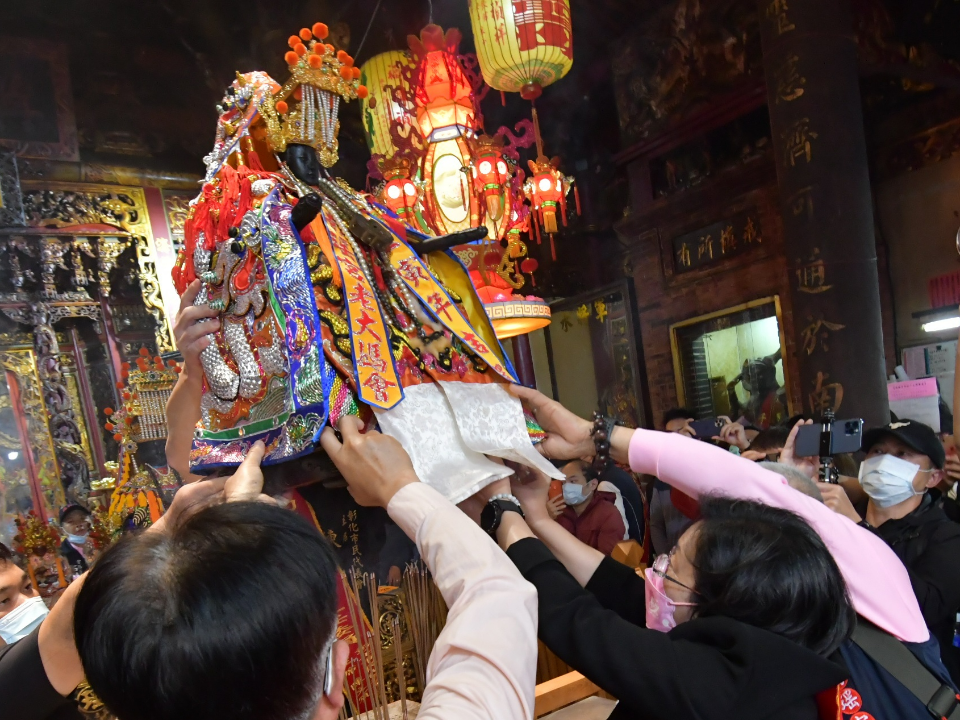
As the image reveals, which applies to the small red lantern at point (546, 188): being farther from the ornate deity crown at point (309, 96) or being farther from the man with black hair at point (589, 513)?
the ornate deity crown at point (309, 96)

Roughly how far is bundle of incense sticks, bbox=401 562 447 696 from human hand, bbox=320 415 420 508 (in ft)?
1.48

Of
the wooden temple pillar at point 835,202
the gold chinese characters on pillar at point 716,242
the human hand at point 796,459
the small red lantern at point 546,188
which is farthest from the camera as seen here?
the gold chinese characters on pillar at point 716,242

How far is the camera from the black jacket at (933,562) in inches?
80.4

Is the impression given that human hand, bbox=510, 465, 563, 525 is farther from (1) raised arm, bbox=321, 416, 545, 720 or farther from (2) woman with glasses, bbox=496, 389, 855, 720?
(1) raised arm, bbox=321, 416, 545, 720

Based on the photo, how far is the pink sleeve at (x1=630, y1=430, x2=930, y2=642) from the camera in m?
1.38


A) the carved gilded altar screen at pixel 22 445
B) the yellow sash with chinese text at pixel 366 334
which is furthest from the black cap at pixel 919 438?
the carved gilded altar screen at pixel 22 445

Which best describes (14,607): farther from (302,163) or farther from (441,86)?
(441,86)

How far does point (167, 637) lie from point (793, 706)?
1021 millimetres

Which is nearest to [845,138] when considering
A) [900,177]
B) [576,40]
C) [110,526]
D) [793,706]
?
[900,177]

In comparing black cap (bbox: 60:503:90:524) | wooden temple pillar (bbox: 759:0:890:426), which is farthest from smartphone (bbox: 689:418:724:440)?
black cap (bbox: 60:503:90:524)

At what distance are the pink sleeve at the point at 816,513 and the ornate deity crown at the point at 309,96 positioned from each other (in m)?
→ 1.10

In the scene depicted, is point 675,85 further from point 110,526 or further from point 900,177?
point 110,526

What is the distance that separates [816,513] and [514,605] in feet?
2.97

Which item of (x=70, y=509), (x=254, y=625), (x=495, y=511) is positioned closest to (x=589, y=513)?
(x=495, y=511)
